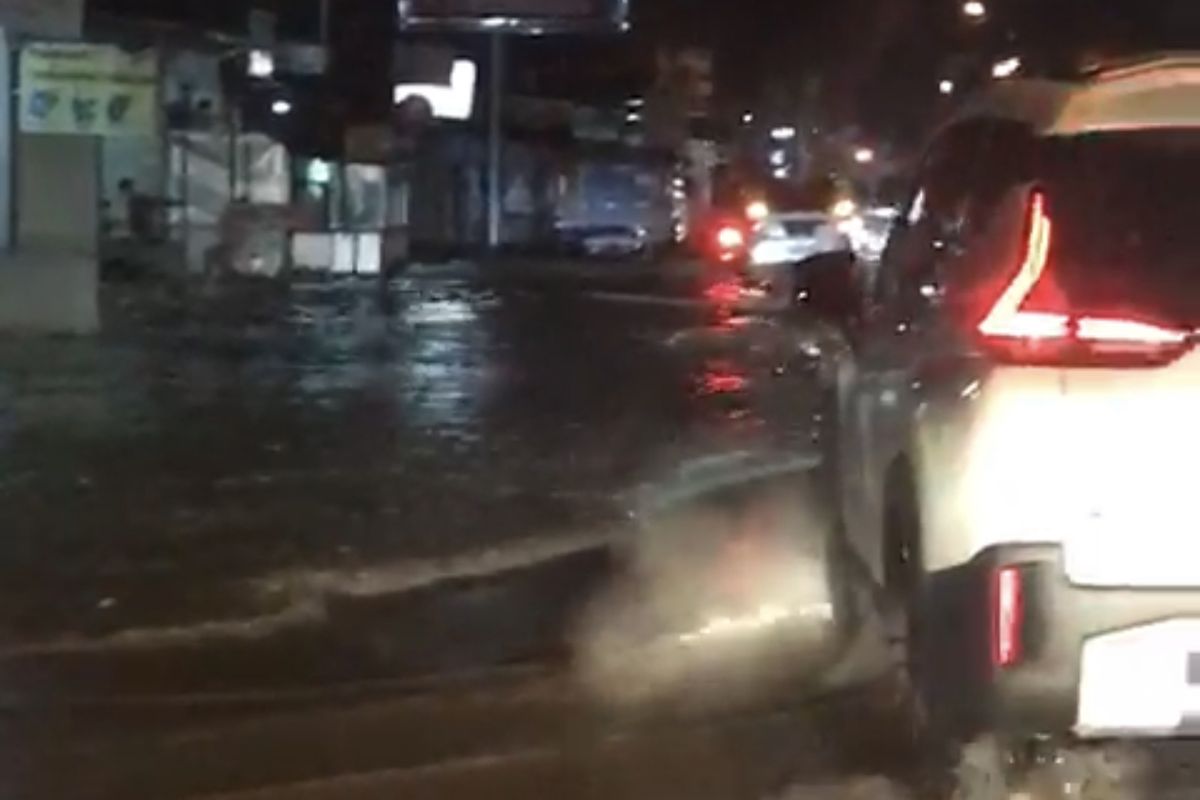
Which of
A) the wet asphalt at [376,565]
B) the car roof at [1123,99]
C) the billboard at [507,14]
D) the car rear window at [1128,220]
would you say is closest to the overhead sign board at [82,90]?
the wet asphalt at [376,565]

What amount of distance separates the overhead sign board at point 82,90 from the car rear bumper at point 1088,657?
2177 cm

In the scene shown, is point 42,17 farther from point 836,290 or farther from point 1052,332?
point 1052,332

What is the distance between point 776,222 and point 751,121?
41681 mm

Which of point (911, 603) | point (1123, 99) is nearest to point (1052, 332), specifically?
point (1123, 99)

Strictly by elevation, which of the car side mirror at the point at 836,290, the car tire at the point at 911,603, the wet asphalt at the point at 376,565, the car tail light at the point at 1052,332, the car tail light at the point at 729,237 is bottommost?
the car tail light at the point at 729,237

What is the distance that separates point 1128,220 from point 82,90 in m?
21.9

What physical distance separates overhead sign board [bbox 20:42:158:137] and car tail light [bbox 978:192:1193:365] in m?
21.6

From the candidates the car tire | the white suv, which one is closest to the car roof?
the white suv

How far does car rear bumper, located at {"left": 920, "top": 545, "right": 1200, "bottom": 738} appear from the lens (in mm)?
7223

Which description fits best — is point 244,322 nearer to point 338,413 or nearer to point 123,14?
point 123,14

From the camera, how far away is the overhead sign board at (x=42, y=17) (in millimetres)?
27297

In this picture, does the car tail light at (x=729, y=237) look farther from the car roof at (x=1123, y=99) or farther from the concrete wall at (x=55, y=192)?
the car roof at (x=1123, y=99)

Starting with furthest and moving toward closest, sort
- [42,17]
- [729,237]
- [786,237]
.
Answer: [729,237], [786,237], [42,17]

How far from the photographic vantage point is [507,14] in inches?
1810
